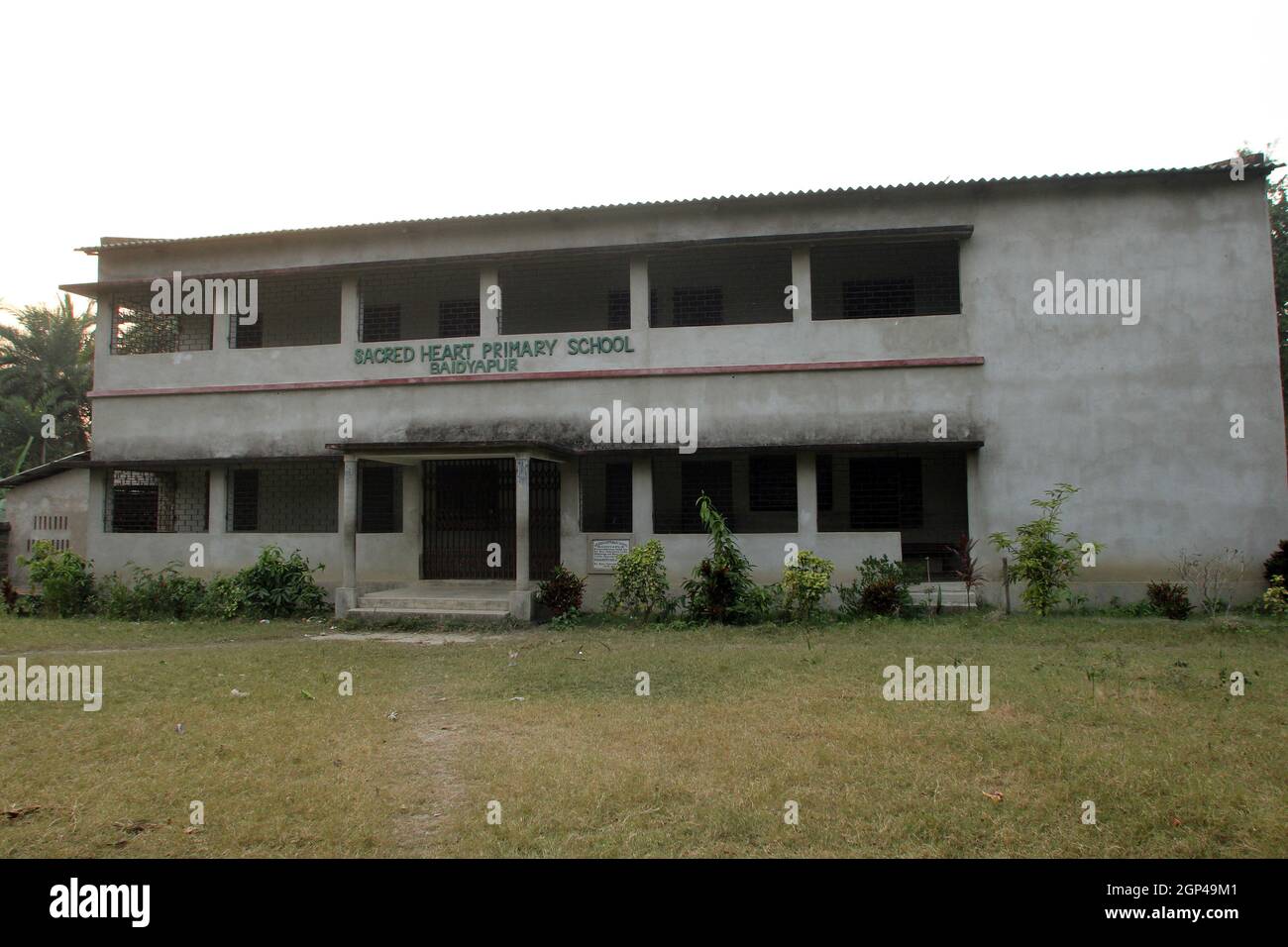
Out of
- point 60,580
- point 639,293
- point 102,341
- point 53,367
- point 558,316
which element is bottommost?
point 60,580

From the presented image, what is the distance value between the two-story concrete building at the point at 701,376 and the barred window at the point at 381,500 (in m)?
0.06

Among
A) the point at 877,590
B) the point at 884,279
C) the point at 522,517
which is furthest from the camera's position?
the point at 884,279

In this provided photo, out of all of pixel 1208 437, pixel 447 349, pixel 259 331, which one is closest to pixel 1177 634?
pixel 1208 437

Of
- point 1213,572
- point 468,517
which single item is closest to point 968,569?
point 1213,572

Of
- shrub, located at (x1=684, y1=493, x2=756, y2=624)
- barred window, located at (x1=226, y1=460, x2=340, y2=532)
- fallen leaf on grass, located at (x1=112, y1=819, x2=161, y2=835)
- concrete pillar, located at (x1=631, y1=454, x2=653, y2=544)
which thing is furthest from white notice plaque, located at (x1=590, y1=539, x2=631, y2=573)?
fallen leaf on grass, located at (x1=112, y1=819, x2=161, y2=835)

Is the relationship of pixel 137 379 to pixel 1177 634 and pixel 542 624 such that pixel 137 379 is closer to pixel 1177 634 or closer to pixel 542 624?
pixel 542 624

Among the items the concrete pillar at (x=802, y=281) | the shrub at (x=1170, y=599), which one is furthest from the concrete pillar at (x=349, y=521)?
the shrub at (x=1170, y=599)

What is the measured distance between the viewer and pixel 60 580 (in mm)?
15156

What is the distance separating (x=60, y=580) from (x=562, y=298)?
35.5ft

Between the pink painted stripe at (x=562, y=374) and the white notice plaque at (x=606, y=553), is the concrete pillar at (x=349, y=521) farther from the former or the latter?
the white notice plaque at (x=606, y=553)

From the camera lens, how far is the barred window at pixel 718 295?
685 inches

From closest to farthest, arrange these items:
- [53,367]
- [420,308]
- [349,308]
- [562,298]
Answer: [349,308], [420,308], [562,298], [53,367]

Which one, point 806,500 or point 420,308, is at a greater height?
point 420,308

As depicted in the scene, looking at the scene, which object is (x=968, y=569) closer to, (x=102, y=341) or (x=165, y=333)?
(x=165, y=333)
